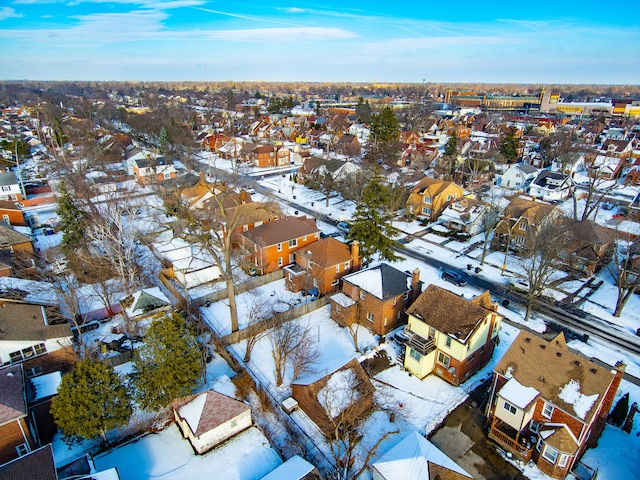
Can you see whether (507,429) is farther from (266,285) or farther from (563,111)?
(563,111)

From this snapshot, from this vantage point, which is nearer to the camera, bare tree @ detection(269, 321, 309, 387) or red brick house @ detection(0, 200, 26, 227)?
bare tree @ detection(269, 321, 309, 387)

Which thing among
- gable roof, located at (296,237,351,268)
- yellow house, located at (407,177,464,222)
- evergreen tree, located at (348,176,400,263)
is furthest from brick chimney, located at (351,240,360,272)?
yellow house, located at (407,177,464,222)

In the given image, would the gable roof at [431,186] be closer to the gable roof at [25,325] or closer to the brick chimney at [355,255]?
the brick chimney at [355,255]

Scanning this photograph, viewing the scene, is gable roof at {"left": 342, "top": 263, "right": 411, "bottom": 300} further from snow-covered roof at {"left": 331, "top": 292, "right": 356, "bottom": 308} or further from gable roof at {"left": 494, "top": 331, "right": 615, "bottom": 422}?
gable roof at {"left": 494, "top": 331, "right": 615, "bottom": 422}

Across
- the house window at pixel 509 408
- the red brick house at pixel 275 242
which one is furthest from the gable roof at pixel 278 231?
the house window at pixel 509 408

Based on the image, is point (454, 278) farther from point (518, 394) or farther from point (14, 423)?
point (14, 423)

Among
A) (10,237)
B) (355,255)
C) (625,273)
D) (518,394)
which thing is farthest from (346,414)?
(10,237)

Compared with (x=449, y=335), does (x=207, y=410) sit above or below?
below

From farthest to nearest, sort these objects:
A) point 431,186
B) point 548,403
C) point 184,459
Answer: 1. point 431,186
2. point 184,459
3. point 548,403
